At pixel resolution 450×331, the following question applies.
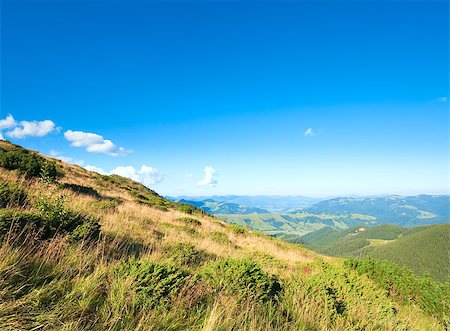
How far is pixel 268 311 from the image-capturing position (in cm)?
465

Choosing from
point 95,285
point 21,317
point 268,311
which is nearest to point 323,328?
point 268,311

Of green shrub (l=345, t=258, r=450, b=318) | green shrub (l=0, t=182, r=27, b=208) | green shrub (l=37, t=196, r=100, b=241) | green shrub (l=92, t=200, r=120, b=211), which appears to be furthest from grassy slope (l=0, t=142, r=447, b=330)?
green shrub (l=92, t=200, r=120, b=211)

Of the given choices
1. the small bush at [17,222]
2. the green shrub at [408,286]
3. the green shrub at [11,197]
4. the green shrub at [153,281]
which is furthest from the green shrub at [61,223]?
the green shrub at [408,286]

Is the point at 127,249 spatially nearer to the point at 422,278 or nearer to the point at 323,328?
the point at 323,328

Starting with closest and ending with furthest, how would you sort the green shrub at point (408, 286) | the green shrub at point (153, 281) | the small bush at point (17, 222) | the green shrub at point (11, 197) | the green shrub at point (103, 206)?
the green shrub at point (153, 281), the small bush at point (17, 222), the green shrub at point (11, 197), the green shrub at point (408, 286), the green shrub at point (103, 206)

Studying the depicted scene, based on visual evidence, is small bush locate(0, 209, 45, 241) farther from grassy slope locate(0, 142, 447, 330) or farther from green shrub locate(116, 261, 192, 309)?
green shrub locate(116, 261, 192, 309)

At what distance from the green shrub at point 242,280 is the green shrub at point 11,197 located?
19.3 feet

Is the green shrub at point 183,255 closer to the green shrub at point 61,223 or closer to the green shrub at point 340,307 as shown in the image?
the green shrub at point 61,223

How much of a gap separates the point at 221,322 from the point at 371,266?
10924 millimetres

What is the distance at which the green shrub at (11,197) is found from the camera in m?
7.00

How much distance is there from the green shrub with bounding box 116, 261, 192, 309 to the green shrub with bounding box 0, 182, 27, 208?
4799 millimetres

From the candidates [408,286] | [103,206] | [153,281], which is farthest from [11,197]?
[408,286]

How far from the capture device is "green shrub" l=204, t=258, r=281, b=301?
5.12m

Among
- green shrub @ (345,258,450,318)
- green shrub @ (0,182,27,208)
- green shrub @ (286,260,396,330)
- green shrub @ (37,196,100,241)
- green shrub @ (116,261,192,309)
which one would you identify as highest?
green shrub @ (0,182,27,208)
